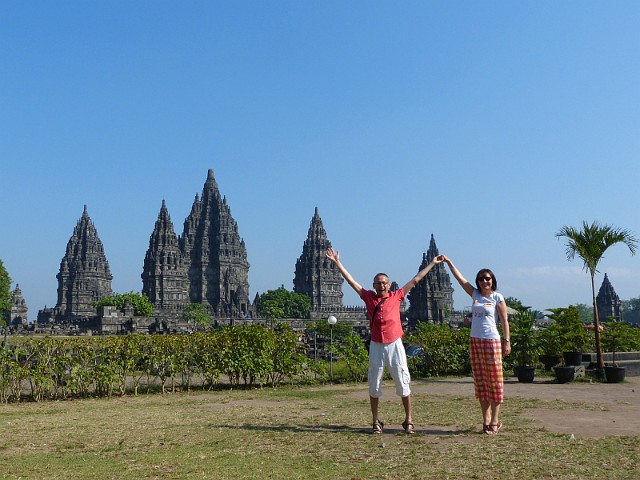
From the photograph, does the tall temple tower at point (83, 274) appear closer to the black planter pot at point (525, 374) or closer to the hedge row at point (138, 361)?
the hedge row at point (138, 361)

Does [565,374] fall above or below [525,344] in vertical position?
below

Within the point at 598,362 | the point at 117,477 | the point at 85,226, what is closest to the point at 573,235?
the point at 598,362

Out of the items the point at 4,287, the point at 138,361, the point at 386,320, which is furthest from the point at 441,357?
the point at 4,287

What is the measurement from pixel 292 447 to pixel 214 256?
127 meters

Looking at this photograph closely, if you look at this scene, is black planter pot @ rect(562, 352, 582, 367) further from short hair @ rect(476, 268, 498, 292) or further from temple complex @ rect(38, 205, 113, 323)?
temple complex @ rect(38, 205, 113, 323)

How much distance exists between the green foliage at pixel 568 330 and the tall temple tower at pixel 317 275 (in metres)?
116

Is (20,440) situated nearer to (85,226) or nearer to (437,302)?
(437,302)

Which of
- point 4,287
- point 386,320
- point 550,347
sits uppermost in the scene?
point 4,287

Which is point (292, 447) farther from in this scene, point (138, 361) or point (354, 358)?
point (354, 358)

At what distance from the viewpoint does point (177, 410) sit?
10055 mm

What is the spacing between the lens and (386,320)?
285 inches

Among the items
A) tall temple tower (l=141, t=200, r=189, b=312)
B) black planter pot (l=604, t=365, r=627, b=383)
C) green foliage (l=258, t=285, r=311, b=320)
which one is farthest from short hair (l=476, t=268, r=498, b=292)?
green foliage (l=258, t=285, r=311, b=320)

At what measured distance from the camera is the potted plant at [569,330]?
1695cm

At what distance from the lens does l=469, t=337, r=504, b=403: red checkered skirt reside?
6988mm
